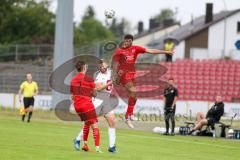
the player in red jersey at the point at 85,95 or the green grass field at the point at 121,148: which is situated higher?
the player in red jersey at the point at 85,95

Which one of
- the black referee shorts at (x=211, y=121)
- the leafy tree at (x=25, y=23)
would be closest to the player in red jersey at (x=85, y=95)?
the black referee shorts at (x=211, y=121)

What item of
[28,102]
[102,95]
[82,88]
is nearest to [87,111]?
[82,88]

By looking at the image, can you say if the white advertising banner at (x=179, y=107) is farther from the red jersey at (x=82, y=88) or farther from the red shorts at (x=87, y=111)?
the red jersey at (x=82, y=88)

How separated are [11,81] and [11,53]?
655cm

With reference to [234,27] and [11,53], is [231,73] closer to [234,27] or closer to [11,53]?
[11,53]

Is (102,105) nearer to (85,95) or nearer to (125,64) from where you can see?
(85,95)

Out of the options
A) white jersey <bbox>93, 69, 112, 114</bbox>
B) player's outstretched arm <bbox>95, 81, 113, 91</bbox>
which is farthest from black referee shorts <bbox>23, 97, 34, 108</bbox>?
player's outstretched arm <bbox>95, 81, 113, 91</bbox>

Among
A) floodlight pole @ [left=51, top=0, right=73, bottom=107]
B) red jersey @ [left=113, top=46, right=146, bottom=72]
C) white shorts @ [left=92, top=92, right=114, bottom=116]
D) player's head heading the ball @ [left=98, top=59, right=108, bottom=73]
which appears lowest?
white shorts @ [left=92, top=92, right=114, bottom=116]

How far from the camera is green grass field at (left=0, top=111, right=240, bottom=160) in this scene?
17625 mm

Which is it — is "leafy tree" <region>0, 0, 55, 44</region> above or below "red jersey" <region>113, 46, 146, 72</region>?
above

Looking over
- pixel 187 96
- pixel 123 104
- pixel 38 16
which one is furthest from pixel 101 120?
pixel 38 16

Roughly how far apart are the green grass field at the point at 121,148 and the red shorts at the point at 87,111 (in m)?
0.81

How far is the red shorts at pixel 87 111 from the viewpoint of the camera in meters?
18.6

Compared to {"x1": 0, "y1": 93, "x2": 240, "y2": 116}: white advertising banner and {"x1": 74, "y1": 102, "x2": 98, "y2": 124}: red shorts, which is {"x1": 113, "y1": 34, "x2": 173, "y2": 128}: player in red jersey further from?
{"x1": 0, "y1": 93, "x2": 240, "y2": 116}: white advertising banner
